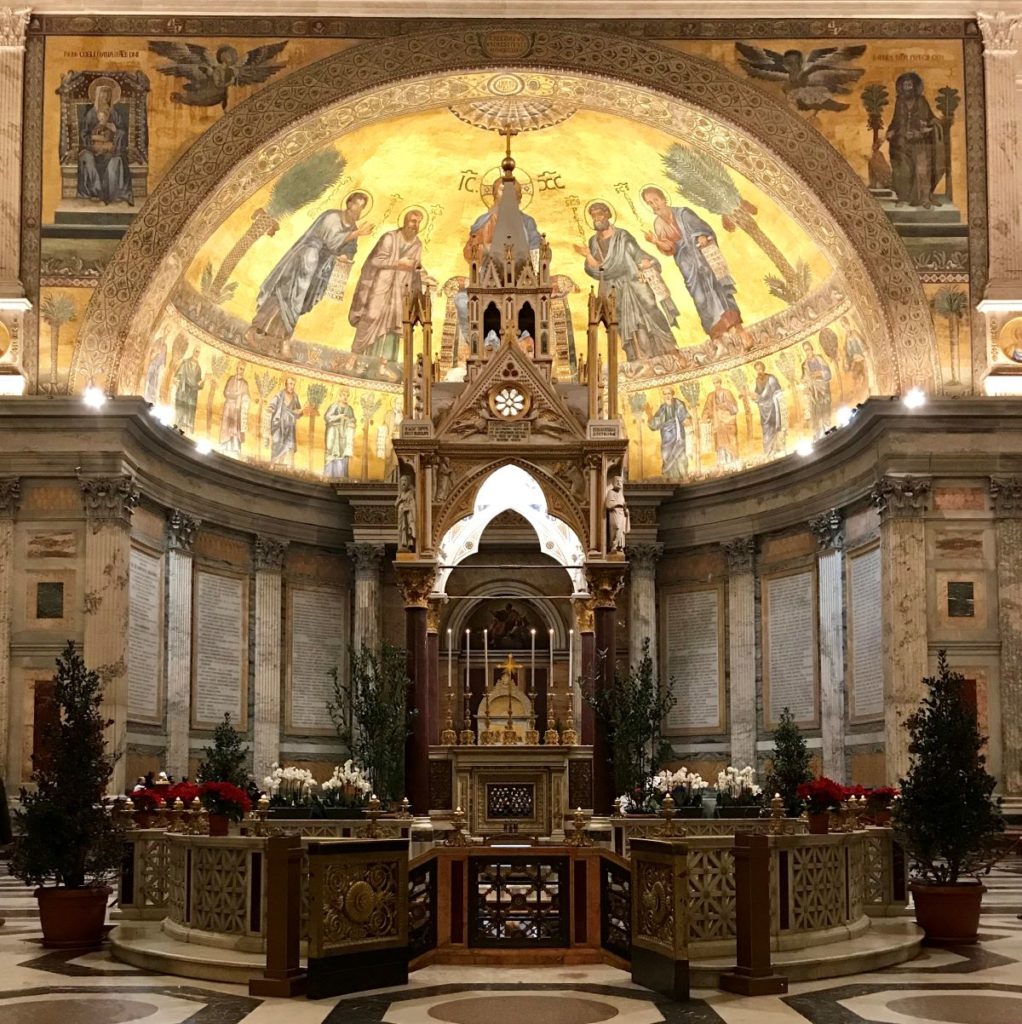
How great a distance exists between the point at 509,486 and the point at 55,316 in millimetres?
7421

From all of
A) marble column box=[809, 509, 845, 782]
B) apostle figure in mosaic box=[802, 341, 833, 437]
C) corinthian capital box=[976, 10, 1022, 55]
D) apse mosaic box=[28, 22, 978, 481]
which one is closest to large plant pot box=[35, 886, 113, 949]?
apse mosaic box=[28, 22, 978, 481]

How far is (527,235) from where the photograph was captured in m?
26.1

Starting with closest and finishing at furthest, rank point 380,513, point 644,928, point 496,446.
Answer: point 644,928, point 496,446, point 380,513

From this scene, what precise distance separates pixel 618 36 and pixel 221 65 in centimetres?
621

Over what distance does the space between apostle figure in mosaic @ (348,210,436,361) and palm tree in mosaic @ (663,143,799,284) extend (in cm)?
526

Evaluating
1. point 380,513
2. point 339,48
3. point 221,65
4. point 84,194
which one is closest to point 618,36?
point 339,48

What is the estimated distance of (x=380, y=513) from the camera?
31.2 metres

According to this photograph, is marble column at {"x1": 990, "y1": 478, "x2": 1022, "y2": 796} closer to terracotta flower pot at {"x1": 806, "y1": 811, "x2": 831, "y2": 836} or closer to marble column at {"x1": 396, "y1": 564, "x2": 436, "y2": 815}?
marble column at {"x1": 396, "y1": 564, "x2": 436, "y2": 815}

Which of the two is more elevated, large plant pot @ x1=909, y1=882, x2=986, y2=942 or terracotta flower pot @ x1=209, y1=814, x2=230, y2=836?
terracotta flower pot @ x1=209, y1=814, x2=230, y2=836

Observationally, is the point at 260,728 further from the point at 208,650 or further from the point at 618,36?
the point at 618,36

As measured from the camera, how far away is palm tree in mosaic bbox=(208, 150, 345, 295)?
1070 inches

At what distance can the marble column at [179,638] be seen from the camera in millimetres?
26922

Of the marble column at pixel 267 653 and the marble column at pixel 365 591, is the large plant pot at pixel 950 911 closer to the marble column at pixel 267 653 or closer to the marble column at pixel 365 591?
the marble column at pixel 267 653

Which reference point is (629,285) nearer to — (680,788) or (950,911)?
(680,788)
